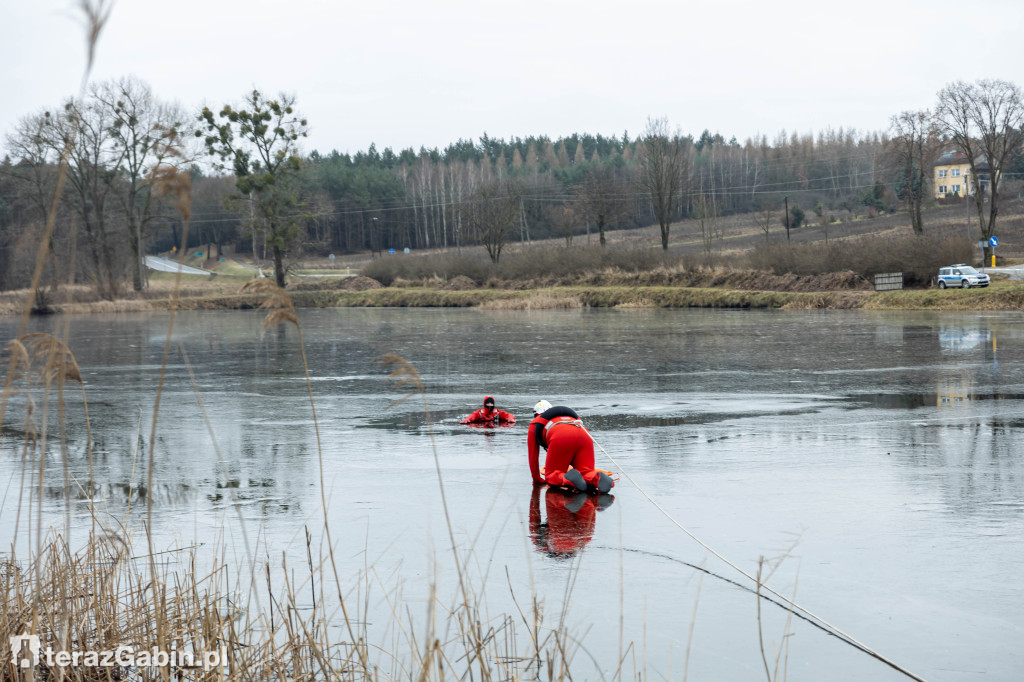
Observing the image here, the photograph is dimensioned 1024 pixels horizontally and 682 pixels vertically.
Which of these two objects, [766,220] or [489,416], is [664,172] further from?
[489,416]

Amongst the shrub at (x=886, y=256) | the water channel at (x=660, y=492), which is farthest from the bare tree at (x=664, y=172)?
the water channel at (x=660, y=492)

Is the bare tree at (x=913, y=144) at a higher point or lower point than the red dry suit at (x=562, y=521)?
higher

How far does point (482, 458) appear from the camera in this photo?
467 inches

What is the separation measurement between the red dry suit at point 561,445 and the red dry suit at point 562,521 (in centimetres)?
18

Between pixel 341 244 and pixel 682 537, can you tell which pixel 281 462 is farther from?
pixel 341 244

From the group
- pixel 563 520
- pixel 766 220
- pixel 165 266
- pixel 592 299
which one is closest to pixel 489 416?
pixel 563 520

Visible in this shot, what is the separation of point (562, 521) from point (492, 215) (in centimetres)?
6642

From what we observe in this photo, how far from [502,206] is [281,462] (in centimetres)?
6447

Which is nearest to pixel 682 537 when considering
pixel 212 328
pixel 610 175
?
pixel 212 328

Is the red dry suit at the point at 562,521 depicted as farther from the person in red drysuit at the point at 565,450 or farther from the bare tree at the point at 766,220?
the bare tree at the point at 766,220

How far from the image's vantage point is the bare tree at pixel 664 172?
70.5m

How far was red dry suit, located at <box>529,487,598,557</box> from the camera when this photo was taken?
777cm

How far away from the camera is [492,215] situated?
74.0m

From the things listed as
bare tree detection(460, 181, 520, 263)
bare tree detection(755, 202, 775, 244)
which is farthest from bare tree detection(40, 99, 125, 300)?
bare tree detection(755, 202, 775, 244)
